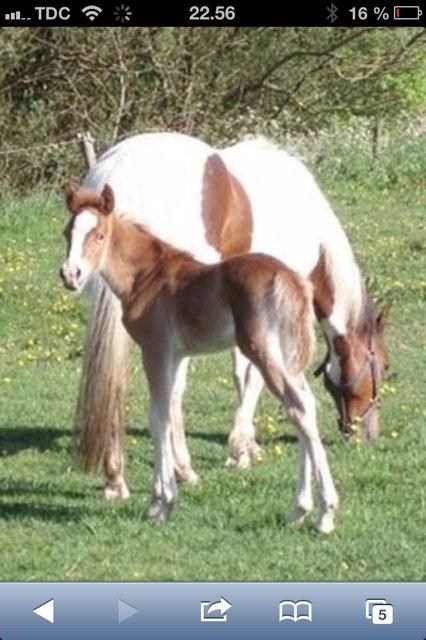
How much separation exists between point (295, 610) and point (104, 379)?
11.2 ft

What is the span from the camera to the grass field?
6.70 meters

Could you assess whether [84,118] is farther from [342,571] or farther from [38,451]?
[342,571]

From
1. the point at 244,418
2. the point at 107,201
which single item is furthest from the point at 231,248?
the point at 107,201

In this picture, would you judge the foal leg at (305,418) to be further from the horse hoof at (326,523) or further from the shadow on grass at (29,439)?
the shadow on grass at (29,439)

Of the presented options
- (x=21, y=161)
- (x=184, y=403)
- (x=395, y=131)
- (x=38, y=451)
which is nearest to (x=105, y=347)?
(x=38, y=451)

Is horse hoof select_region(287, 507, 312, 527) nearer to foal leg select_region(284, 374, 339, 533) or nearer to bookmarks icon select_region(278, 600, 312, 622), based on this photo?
foal leg select_region(284, 374, 339, 533)

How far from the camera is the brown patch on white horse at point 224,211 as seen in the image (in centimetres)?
869

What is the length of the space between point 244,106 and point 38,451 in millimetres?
13667

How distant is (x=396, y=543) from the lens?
6.95 m

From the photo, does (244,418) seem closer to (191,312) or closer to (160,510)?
(160,510)

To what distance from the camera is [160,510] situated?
7336mm
